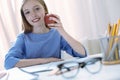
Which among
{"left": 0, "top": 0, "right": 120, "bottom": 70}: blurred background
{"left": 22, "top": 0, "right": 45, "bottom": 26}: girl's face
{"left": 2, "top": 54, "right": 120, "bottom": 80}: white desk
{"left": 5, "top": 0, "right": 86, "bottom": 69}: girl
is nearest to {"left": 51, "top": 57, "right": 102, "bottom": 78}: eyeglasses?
{"left": 2, "top": 54, "right": 120, "bottom": 80}: white desk

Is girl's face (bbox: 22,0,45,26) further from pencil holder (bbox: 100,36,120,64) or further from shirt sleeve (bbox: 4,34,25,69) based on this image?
pencil holder (bbox: 100,36,120,64)

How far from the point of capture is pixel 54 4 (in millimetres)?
2092

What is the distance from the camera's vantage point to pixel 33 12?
4.38 ft

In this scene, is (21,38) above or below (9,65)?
above

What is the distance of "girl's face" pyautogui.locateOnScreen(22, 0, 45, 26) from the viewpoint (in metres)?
1.34

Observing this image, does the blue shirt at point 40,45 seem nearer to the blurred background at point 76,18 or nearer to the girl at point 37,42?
the girl at point 37,42

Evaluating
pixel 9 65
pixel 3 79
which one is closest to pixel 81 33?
pixel 9 65

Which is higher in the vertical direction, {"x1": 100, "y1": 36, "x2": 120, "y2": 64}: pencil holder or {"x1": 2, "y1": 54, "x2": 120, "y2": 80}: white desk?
{"x1": 100, "y1": 36, "x2": 120, "y2": 64}: pencil holder

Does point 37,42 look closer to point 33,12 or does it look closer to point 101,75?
point 33,12

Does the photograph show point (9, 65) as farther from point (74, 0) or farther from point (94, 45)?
point (74, 0)

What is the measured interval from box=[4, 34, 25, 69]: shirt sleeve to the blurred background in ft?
1.89

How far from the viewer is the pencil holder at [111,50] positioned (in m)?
0.92

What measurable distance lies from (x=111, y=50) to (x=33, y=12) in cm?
59

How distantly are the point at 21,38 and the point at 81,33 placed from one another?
32.2 inches
